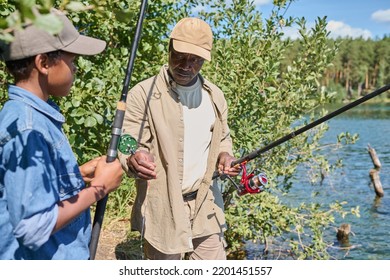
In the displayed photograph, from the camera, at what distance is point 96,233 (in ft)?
7.71

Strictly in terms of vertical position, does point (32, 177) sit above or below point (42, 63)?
below

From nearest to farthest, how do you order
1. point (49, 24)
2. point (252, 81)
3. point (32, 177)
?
1. point (49, 24)
2. point (32, 177)
3. point (252, 81)

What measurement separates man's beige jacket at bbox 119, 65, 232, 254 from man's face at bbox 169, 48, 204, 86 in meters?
0.07

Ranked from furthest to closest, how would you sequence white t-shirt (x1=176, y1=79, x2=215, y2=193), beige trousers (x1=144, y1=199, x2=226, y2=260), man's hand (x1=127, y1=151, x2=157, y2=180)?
1. beige trousers (x1=144, y1=199, x2=226, y2=260)
2. white t-shirt (x1=176, y1=79, x2=215, y2=193)
3. man's hand (x1=127, y1=151, x2=157, y2=180)

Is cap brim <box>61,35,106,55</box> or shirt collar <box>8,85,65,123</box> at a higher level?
cap brim <box>61,35,106,55</box>

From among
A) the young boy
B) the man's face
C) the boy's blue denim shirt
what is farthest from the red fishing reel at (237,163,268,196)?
the boy's blue denim shirt

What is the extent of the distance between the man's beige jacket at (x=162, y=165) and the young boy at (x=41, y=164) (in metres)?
1.02

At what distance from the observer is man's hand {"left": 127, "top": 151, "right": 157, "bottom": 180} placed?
2.88m

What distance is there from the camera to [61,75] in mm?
2039

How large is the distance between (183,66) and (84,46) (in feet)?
3.89

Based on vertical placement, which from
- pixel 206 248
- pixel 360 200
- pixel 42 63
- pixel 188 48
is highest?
pixel 188 48

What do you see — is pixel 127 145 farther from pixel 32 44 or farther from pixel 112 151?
pixel 32 44

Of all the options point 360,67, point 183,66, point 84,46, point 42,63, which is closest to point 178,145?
point 183,66

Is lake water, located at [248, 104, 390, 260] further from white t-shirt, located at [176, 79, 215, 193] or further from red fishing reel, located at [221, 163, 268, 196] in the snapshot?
white t-shirt, located at [176, 79, 215, 193]
